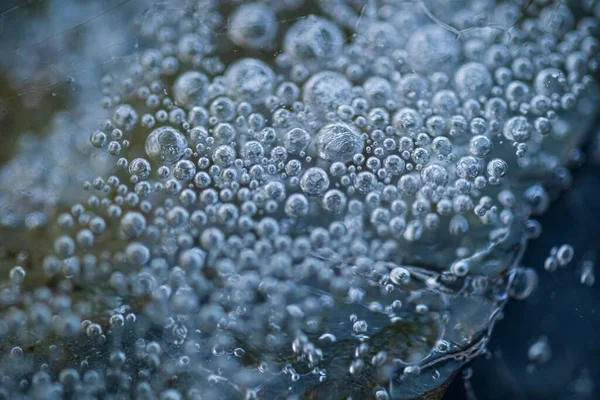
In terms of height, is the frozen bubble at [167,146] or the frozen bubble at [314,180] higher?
the frozen bubble at [167,146]

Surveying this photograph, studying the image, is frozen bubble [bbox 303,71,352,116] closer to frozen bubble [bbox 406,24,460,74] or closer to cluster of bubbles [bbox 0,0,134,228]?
frozen bubble [bbox 406,24,460,74]

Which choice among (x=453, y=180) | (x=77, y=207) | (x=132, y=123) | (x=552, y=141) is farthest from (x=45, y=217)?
(x=552, y=141)

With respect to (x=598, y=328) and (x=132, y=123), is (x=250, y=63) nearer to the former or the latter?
(x=132, y=123)

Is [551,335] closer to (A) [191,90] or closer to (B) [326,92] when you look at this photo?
(B) [326,92]

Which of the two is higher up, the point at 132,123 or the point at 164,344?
the point at 132,123

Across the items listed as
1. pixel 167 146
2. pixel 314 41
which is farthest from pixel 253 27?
pixel 167 146

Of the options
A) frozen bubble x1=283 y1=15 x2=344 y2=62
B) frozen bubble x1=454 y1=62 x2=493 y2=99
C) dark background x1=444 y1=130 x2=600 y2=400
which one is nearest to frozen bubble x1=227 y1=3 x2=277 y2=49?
frozen bubble x1=283 y1=15 x2=344 y2=62

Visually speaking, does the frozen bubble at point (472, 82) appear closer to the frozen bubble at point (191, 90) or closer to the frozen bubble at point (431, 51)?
the frozen bubble at point (431, 51)

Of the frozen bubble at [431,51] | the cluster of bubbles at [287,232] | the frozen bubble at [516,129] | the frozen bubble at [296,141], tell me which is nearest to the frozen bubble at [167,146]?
the cluster of bubbles at [287,232]
